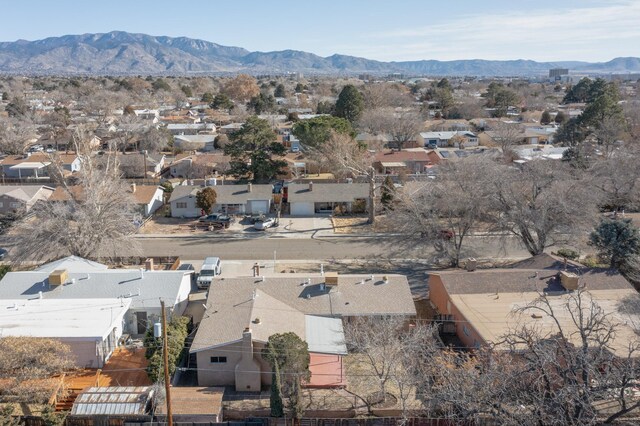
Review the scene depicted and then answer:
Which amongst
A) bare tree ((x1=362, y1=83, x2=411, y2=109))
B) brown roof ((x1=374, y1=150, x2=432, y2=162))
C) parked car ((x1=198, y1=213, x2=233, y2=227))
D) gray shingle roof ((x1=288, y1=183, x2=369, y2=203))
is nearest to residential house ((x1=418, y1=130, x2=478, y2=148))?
brown roof ((x1=374, y1=150, x2=432, y2=162))

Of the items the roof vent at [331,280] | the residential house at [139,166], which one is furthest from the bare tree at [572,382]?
the residential house at [139,166]

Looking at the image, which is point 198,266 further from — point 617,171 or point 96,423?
point 617,171

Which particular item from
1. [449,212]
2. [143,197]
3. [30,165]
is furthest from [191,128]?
[449,212]

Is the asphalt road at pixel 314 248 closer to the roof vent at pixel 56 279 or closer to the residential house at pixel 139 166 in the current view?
the roof vent at pixel 56 279

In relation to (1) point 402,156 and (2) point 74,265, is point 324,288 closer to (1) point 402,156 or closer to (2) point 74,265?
(2) point 74,265

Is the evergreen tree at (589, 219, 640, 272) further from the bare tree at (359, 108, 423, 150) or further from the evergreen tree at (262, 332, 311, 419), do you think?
the bare tree at (359, 108, 423, 150)

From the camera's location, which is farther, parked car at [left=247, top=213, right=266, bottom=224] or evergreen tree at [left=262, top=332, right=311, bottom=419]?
parked car at [left=247, top=213, right=266, bottom=224]
